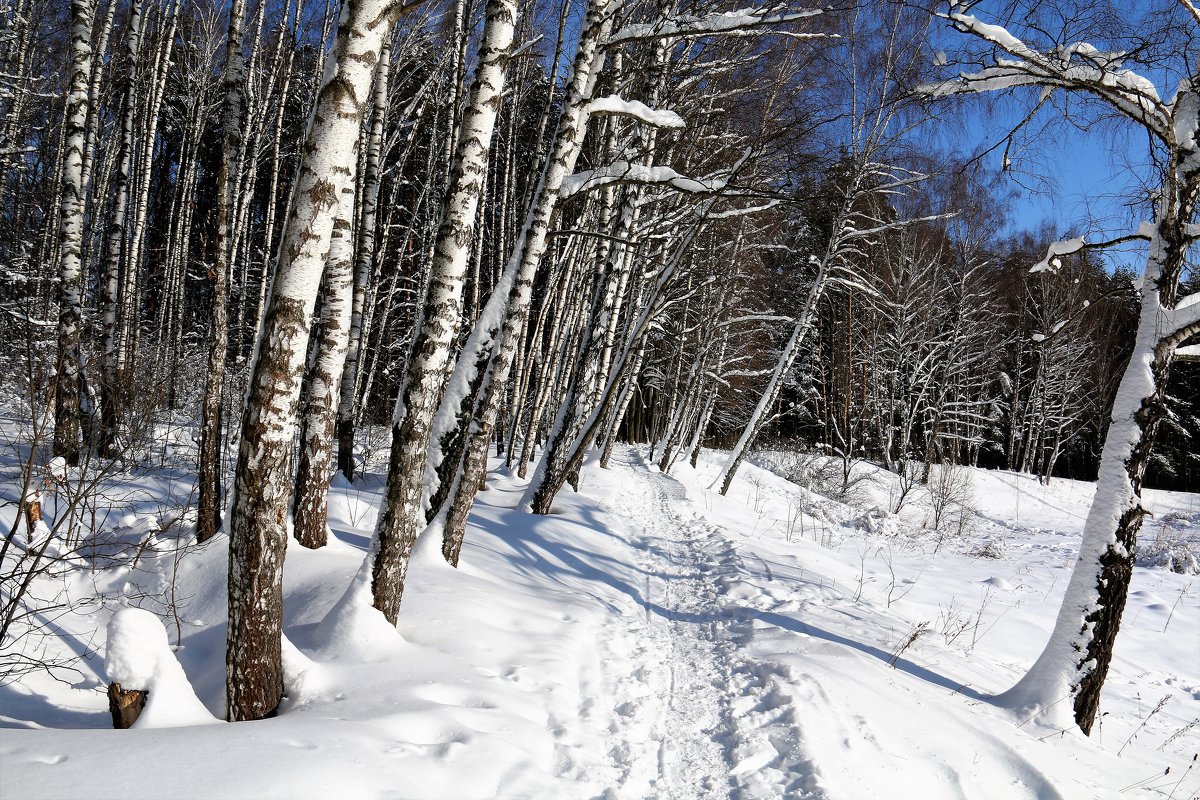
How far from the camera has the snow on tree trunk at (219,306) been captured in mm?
5281

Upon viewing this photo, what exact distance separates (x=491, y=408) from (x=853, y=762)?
336 centimetres

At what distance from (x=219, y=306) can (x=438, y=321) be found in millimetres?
2821

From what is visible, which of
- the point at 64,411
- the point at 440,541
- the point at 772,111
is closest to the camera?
the point at 440,541

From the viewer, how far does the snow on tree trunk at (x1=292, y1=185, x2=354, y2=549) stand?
4660 millimetres

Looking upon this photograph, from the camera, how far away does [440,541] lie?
16.5 ft

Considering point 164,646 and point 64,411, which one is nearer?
point 164,646

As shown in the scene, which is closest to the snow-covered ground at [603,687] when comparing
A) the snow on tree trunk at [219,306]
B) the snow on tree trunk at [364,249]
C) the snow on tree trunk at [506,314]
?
the snow on tree trunk at [219,306]

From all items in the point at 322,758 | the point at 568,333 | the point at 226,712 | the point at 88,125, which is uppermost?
the point at 88,125

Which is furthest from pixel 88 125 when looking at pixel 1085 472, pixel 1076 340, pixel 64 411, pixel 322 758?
pixel 1085 472

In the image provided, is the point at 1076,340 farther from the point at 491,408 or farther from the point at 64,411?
the point at 64,411

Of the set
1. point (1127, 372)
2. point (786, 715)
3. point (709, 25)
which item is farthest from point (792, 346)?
point (786, 715)

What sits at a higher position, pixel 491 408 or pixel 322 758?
pixel 491 408

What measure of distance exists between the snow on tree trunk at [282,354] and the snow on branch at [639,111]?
210 centimetres

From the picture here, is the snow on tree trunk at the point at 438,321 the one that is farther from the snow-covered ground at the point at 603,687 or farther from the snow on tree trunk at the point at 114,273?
the snow on tree trunk at the point at 114,273
